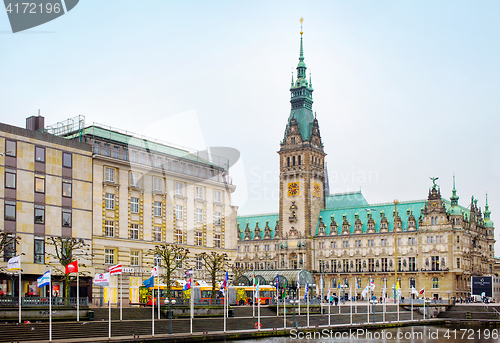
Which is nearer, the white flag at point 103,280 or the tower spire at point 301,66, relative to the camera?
the white flag at point 103,280

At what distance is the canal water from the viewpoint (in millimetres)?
61716

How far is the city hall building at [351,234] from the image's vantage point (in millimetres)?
140500

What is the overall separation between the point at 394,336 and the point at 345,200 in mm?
107230

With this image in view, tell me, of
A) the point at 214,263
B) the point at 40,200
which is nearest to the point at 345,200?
the point at 214,263

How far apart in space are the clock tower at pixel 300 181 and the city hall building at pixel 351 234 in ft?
0.84

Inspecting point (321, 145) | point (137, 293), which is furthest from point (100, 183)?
point (321, 145)

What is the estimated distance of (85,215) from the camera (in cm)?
7738

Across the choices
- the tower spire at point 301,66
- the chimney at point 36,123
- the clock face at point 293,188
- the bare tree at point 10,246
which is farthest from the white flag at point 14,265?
the tower spire at point 301,66

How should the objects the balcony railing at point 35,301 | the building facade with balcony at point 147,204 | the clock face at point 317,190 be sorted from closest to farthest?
the balcony railing at point 35,301 → the building facade with balcony at point 147,204 → the clock face at point 317,190

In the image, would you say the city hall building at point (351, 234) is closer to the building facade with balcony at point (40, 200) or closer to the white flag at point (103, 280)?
the building facade with balcony at point (40, 200)

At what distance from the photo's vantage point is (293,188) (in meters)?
164

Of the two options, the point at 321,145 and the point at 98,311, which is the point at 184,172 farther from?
the point at 321,145

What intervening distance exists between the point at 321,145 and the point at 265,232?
27844 millimetres

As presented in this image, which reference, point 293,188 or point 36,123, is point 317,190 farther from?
point 36,123
